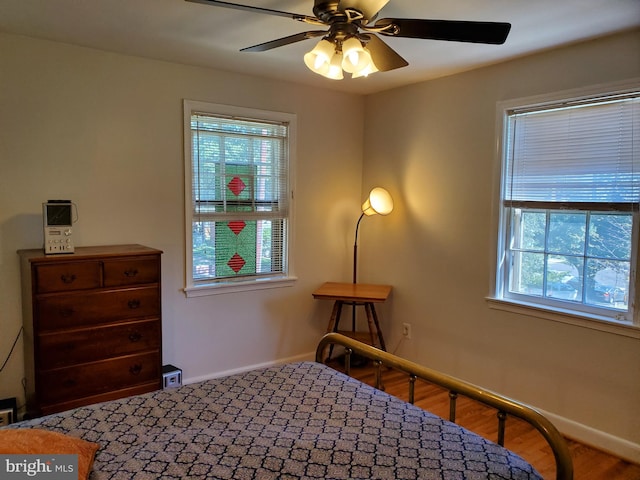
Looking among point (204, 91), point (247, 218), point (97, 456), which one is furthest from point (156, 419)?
point (204, 91)

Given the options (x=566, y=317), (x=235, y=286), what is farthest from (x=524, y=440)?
(x=235, y=286)

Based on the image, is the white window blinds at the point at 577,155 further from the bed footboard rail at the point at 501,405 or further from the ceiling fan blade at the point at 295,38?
the ceiling fan blade at the point at 295,38

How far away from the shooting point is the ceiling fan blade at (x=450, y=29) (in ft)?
5.24

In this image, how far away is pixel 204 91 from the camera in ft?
10.8

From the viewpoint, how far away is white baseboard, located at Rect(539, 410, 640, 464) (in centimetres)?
255

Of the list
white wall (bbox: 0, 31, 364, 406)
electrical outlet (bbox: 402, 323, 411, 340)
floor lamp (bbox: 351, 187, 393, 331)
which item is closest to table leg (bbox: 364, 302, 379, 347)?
floor lamp (bbox: 351, 187, 393, 331)

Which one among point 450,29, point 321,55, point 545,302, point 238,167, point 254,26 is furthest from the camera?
point 238,167

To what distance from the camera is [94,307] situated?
2.55 meters

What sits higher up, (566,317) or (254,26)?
(254,26)

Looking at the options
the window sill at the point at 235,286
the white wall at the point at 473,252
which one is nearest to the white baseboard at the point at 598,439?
the white wall at the point at 473,252

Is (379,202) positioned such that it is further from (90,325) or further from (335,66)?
(90,325)

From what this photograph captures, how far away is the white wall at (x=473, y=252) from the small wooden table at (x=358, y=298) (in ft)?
0.78

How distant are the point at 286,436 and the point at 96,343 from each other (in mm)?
1538

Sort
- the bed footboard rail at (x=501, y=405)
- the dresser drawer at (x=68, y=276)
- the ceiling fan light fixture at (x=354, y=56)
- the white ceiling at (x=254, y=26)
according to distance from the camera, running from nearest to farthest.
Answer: the bed footboard rail at (x=501, y=405), the ceiling fan light fixture at (x=354, y=56), the white ceiling at (x=254, y=26), the dresser drawer at (x=68, y=276)
